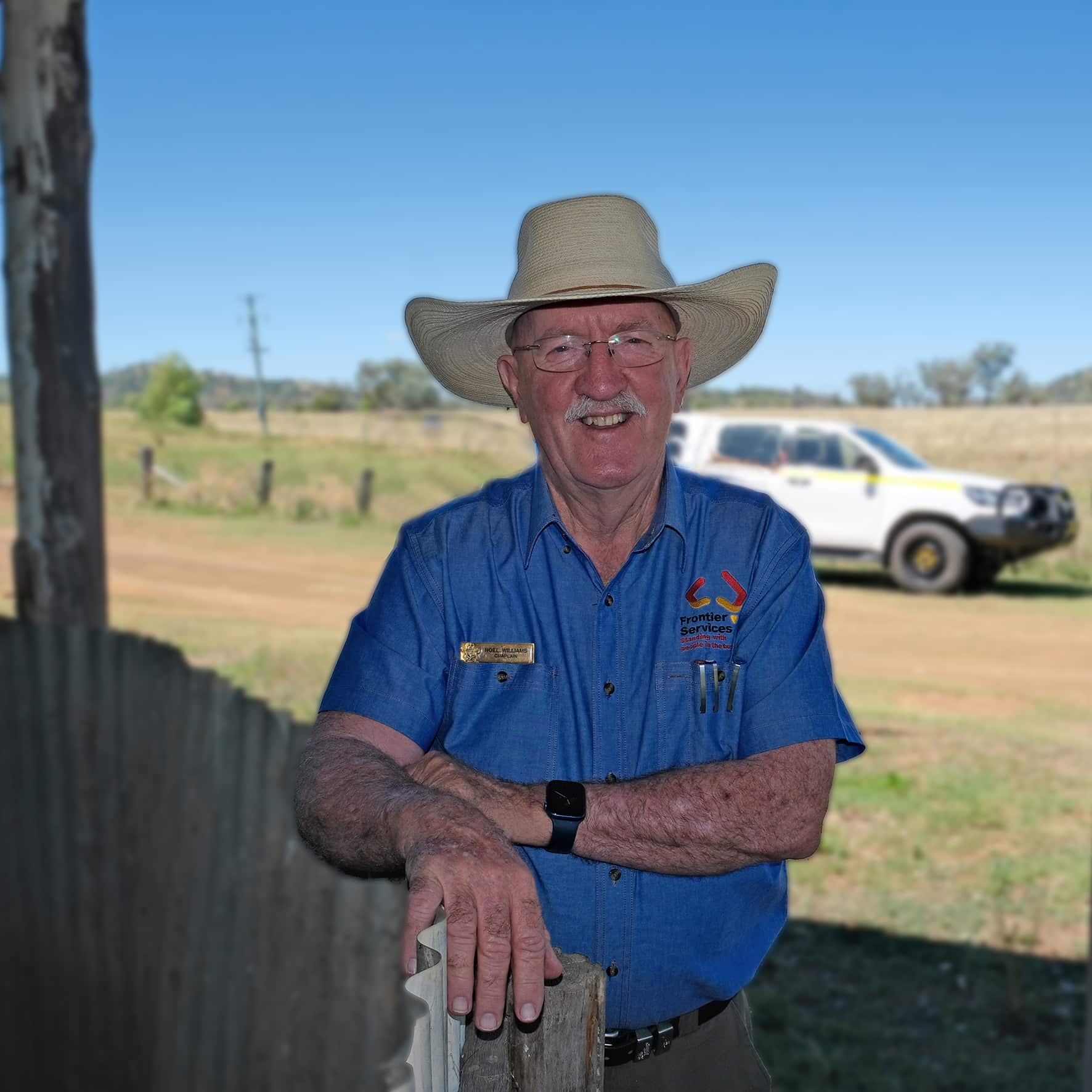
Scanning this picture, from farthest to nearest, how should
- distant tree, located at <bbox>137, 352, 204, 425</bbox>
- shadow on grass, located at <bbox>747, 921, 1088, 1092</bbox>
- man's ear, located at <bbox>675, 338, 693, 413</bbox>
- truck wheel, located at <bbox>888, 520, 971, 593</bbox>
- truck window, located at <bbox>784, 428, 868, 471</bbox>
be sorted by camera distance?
distant tree, located at <bbox>137, 352, 204, 425</bbox>, truck window, located at <bbox>784, 428, 868, 471</bbox>, truck wheel, located at <bbox>888, 520, 971, 593</bbox>, shadow on grass, located at <bbox>747, 921, 1088, 1092</bbox>, man's ear, located at <bbox>675, 338, 693, 413</bbox>

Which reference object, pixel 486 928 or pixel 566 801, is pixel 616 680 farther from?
pixel 486 928

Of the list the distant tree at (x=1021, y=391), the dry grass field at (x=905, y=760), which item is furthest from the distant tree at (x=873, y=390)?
the dry grass field at (x=905, y=760)

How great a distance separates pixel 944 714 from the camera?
8.96 metres

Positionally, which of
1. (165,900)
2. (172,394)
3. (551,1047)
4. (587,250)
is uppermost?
(172,394)

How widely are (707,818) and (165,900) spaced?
261cm

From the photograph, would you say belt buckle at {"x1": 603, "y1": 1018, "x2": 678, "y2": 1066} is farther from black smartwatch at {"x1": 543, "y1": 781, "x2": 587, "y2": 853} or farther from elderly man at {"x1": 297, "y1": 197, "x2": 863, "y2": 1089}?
black smartwatch at {"x1": 543, "y1": 781, "x2": 587, "y2": 853}

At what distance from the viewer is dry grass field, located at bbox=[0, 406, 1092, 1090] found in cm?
476

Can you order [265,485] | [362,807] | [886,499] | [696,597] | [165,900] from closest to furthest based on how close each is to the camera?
[362,807]
[696,597]
[165,900]
[886,499]
[265,485]

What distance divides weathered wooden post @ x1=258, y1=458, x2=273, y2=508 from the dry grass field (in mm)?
313

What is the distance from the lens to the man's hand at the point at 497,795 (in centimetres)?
194

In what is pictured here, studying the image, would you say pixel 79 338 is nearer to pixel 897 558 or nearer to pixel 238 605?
pixel 238 605

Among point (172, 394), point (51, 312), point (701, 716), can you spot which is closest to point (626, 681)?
point (701, 716)

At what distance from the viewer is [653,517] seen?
7.56 feet

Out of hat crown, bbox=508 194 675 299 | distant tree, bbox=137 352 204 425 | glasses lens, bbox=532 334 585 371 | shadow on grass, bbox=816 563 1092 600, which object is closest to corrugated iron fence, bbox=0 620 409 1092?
glasses lens, bbox=532 334 585 371
